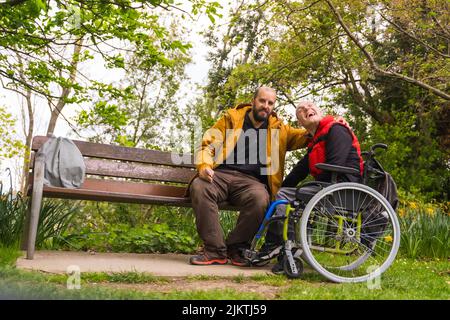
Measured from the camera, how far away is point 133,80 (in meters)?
16.0

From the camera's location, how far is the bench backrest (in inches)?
185

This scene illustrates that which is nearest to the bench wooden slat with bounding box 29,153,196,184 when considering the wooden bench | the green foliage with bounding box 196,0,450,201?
the wooden bench

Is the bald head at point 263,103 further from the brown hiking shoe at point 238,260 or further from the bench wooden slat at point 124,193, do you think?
the brown hiking shoe at point 238,260

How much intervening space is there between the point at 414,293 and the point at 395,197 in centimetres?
76

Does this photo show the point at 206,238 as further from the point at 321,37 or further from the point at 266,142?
the point at 321,37

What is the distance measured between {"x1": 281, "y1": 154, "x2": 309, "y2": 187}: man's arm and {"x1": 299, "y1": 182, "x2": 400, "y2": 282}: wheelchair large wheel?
642mm

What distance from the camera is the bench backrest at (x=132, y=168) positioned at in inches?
185

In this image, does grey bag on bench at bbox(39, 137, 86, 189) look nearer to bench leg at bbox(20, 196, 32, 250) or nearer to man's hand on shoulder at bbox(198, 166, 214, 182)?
bench leg at bbox(20, 196, 32, 250)

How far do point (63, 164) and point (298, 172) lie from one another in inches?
A: 72.2

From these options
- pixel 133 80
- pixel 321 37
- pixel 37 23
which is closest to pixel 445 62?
pixel 321 37

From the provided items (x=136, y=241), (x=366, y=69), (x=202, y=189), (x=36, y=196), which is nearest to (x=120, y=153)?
(x=136, y=241)

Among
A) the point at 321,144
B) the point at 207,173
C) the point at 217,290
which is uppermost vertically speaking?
the point at 321,144

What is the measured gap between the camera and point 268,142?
4219mm

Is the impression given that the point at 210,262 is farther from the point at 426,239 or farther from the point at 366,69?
the point at 366,69
